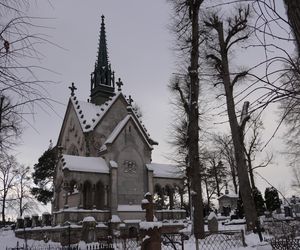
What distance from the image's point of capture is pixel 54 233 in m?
25.3

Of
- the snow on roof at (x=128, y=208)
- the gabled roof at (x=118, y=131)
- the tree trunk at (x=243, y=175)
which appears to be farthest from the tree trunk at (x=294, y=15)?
the gabled roof at (x=118, y=131)

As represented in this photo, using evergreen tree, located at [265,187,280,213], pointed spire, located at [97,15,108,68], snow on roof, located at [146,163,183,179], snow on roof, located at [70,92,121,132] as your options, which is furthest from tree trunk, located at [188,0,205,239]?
pointed spire, located at [97,15,108,68]

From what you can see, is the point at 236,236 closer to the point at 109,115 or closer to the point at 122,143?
the point at 122,143

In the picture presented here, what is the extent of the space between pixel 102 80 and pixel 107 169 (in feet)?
42.7

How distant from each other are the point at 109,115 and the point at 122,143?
12.6ft

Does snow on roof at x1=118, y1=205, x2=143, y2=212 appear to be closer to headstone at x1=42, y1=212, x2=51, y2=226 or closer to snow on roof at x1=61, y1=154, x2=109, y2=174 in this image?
snow on roof at x1=61, y1=154, x2=109, y2=174

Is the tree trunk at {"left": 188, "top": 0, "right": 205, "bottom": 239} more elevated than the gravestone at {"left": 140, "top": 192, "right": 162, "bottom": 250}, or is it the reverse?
the tree trunk at {"left": 188, "top": 0, "right": 205, "bottom": 239}

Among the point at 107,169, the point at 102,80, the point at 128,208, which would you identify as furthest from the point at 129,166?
the point at 102,80

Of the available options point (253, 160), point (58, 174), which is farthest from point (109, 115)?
point (253, 160)

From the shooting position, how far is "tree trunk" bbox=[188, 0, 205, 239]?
14.6 metres

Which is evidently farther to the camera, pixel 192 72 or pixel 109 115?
pixel 109 115

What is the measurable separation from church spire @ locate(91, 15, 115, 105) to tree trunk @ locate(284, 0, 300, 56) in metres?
35.2

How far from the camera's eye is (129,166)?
30.5 meters

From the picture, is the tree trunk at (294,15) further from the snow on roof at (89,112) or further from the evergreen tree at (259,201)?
the evergreen tree at (259,201)
